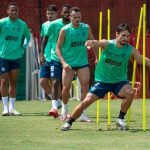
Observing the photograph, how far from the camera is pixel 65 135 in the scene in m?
9.69

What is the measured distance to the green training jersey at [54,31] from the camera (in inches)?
493

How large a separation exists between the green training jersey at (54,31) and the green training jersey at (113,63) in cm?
239

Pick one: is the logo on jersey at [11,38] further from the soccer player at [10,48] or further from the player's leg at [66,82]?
the player's leg at [66,82]

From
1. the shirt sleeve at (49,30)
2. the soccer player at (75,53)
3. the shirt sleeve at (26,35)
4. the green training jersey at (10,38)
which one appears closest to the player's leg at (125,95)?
the soccer player at (75,53)

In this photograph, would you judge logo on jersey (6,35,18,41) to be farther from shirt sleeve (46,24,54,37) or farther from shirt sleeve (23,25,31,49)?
shirt sleeve (46,24,54,37)

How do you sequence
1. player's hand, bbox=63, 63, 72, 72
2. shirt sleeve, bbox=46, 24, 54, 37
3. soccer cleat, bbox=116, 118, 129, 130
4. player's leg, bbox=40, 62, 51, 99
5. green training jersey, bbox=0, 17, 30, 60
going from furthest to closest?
player's leg, bbox=40, 62, 51, 99 → green training jersey, bbox=0, 17, 30, 60 → shirt sleeve, bbox=46, 24, 54, 37 → player's hand, bbox=63, 63, 72, 72 → soccer cleat, bbox=116, 118, 129, 130

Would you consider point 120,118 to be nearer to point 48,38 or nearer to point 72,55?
point 72,55

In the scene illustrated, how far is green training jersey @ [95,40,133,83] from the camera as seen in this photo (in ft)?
33.3

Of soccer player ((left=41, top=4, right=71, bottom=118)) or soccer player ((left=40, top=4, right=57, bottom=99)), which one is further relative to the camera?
soccer player ((left=40, top=4, right=57, bottom=99))

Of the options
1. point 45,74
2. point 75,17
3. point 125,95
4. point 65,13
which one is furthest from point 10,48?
point 125,95

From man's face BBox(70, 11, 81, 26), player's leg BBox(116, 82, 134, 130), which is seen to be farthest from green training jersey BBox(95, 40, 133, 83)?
man's face BBox(70, 11, 81, 26)

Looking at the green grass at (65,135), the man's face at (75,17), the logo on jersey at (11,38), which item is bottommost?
the green grass at (65,135)

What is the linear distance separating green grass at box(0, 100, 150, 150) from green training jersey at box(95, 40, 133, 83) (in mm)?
800

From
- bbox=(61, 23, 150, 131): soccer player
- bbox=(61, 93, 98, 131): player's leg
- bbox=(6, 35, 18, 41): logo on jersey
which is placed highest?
bbox=(6, 35, 18, 41): logo on jersey
